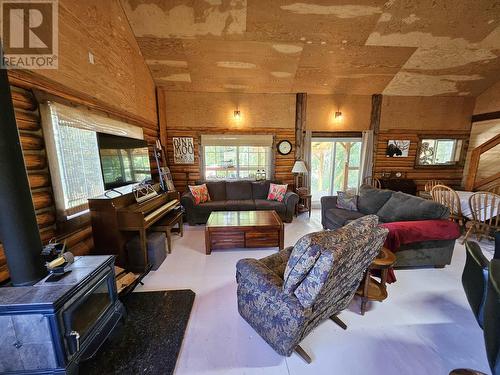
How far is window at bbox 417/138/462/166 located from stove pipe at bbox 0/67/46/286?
7.12 meters

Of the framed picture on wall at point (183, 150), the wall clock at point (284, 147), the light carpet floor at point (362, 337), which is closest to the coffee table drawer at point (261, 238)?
the light carpet floor at point (362, 337)

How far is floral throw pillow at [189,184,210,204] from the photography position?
4264 millimetres

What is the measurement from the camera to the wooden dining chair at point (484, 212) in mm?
2920

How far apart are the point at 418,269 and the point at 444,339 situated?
3.68ft

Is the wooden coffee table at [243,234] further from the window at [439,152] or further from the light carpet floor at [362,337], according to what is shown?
the window at [439,152]

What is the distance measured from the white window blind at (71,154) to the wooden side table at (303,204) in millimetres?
3828

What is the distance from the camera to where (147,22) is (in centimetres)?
302

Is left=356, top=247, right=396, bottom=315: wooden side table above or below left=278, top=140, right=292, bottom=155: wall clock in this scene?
below

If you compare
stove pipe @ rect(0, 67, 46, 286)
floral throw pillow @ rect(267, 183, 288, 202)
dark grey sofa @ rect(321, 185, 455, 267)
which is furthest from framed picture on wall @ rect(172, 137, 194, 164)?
stove pipe @ rect(0, 67, 46, 286)

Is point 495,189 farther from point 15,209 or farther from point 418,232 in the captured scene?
point 15,209

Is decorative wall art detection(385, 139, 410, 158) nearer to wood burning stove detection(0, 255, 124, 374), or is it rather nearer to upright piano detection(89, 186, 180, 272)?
upright piano detection(89, 186, 180, 272)

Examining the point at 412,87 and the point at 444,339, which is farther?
the point at 412,87

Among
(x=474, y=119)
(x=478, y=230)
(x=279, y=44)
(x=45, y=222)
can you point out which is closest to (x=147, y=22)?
(x=279, y=44)

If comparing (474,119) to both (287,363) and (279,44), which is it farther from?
(287,363)
